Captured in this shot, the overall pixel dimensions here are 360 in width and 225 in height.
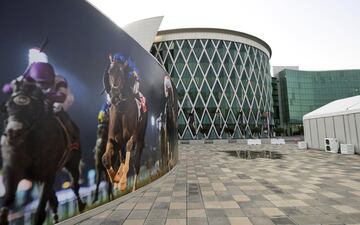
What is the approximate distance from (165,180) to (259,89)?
62003mm

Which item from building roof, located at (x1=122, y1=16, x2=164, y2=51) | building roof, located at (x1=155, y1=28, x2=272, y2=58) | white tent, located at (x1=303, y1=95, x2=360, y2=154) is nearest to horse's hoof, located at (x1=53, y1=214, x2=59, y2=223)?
building roof, located at (x1=122, y1=16, x2=164, y2=51)

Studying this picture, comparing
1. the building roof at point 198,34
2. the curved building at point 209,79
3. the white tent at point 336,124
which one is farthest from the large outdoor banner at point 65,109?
the building roof at point 198,34

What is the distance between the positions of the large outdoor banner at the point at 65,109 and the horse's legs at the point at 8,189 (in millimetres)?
16

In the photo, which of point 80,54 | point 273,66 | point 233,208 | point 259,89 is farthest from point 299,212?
point 273,66

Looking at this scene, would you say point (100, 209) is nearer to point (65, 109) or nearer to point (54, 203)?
point (54, 203)

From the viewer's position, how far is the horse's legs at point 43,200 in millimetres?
4727

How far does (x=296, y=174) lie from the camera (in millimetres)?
12227

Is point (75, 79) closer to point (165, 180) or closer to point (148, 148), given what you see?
point (148, 148)

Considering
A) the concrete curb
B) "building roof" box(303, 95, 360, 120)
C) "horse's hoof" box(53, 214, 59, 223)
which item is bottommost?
the concrete curb

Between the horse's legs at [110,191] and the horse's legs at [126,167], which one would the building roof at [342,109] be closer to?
the horse's legs at [126,167]

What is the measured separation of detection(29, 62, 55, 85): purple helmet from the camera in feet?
15.5

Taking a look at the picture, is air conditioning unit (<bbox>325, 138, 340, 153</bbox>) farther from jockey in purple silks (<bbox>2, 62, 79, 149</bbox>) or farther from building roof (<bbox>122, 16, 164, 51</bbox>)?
jockey in purple silks (<bbox>2, 62, 79, 149</bbox>)

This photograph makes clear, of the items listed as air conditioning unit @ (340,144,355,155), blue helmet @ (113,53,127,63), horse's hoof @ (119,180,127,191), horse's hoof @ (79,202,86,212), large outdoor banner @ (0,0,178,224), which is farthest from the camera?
air conditioning unit @ (340,144,355,155)

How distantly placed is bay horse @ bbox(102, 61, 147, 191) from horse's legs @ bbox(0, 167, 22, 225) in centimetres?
268
